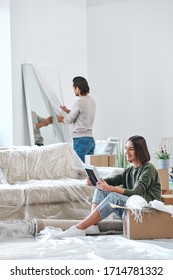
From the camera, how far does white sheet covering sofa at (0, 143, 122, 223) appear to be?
4.20 metres

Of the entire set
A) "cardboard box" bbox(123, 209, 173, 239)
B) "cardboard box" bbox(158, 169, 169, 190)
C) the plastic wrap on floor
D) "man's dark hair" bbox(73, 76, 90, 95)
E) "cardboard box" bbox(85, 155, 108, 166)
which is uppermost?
"man's dark hair" bbox(73, 76, 90, 95)

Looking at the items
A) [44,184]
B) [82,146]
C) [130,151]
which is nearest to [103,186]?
[130,151]

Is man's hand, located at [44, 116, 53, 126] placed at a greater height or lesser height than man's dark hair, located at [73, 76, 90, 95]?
lesser

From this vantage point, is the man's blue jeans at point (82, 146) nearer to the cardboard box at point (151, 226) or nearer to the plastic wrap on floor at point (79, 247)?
the plastic wrap on floor at point (79, 247)

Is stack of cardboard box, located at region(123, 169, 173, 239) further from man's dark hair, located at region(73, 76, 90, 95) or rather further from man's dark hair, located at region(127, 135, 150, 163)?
man's dark hair, located at region(73, 76, 90, 95)

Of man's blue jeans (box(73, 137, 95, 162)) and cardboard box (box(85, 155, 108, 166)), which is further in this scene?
man's blue jeans (box(73, 137, 95, 162))

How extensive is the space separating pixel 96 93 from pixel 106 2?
4.34 ft

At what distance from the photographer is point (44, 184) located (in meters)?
4.43

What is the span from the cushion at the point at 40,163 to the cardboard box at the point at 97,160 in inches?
3.5

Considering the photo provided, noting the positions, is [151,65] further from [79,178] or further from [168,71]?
[79,178]

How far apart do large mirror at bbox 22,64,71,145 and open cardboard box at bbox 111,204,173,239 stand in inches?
112

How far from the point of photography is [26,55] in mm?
6312

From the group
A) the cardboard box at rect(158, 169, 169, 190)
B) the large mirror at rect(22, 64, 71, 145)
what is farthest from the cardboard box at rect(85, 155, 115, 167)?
the large mirror at rect(22, 64, 71, 145)
